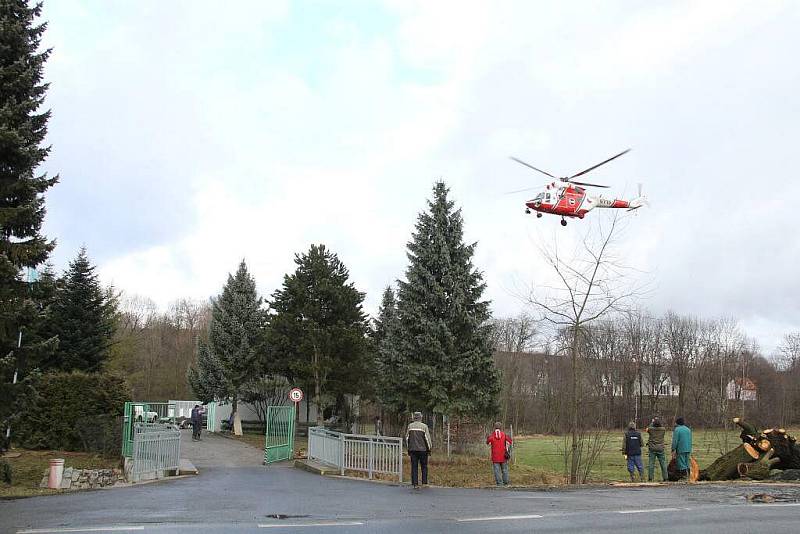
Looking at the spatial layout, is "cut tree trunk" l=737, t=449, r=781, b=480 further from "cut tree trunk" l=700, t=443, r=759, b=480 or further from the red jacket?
the red jacket

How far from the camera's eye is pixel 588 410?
84.7 ft

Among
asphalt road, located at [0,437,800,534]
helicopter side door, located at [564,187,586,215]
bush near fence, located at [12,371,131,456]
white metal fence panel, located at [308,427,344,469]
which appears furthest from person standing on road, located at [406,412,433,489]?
bush near fence, located at [12,371,131,456]

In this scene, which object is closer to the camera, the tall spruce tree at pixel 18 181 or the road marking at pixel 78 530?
the road marking at pixel 78 530

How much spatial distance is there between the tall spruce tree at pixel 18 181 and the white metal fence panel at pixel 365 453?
7948 mm

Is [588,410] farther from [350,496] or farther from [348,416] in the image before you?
[348,416]

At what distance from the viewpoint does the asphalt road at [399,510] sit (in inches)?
341

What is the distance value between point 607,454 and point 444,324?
21.5 meters

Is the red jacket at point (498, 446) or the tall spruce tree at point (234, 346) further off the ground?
the tall spruce tree at point (234, 346)

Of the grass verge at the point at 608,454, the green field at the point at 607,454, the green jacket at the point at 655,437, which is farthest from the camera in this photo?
the green field at the point at 607,454

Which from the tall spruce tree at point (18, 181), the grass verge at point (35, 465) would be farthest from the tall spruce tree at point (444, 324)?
the tall spruce tree at point (18, 181)

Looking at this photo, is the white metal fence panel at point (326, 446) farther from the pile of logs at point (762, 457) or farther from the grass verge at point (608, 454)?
A: the pile of logs at point (762, 457)

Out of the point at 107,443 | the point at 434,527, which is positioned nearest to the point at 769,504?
the point at 434,527

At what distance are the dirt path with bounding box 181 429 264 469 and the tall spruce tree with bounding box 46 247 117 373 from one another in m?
6.13

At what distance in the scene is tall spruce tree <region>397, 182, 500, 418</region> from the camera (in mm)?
29406
